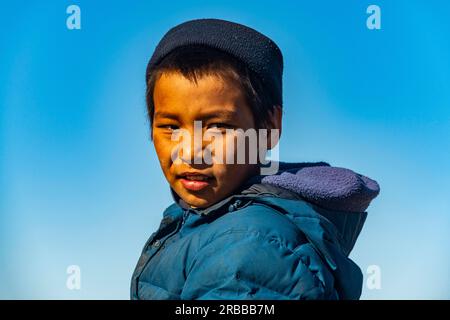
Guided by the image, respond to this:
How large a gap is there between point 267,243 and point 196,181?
10.9 inches

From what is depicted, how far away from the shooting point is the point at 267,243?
1204 mm

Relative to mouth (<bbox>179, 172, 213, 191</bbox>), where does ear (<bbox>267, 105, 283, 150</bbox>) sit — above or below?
above

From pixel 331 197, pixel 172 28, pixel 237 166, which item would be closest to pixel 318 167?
pixel 331 197

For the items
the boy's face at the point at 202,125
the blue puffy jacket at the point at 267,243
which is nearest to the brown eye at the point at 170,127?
the boy's face at the point at 202,125

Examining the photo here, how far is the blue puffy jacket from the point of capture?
1.18 m

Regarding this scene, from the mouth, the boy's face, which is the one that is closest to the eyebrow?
the boy's face

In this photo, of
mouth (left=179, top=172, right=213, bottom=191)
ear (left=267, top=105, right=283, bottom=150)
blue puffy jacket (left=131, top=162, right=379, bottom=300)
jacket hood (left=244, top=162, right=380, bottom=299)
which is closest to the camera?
blue puffy jacket (left=131, top=162, right=379, bottom=300)

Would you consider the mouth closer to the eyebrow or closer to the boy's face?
the boy's face

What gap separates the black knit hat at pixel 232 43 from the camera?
4.83 feet

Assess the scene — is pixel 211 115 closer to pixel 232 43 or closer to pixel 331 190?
pixel 232 43

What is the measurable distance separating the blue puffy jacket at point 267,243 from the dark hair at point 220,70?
0.49ft
